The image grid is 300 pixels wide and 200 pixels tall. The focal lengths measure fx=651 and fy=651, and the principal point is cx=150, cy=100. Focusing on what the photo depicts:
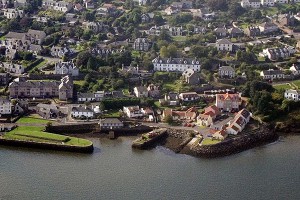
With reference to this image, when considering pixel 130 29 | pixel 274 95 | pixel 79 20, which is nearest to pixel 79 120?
pixel 274 95

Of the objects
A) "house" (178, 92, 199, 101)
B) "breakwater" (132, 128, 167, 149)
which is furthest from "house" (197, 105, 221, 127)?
"house" (178, 92, 199, 101)

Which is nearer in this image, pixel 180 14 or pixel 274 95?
pixel 274 95

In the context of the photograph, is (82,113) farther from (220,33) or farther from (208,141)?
(220,33)

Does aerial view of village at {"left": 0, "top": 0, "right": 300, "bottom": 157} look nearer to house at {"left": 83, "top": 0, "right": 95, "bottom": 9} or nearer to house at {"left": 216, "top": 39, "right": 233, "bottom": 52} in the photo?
house at {"left": 216, "top": 39, "right": 233, "bottom": 52}

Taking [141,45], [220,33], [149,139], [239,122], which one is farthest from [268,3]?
[149,139]

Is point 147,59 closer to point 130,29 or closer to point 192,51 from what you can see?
point 192,51
